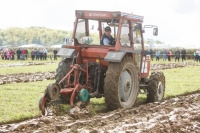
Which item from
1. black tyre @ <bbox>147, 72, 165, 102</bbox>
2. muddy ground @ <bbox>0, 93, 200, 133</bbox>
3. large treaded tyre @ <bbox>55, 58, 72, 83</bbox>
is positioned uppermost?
large treaded tyre @ <bbox>55, 58, 72, 83</bbox>

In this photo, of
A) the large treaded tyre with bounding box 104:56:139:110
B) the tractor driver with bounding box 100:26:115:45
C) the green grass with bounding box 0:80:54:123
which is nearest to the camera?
the green grass with bounding box 0:80:54:123

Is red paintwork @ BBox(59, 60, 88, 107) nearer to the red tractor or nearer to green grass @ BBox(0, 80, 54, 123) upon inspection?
the red tractor

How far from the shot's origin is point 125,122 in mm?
8359

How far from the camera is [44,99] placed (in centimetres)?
962

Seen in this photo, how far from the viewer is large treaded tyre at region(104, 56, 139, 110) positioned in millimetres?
10039

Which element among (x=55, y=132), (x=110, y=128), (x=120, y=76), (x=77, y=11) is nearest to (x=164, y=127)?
(x=110, y=128)

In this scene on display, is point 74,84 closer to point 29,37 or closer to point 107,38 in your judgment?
point 107,38

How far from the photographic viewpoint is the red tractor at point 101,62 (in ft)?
33.0

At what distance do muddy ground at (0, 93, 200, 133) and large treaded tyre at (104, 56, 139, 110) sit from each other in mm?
360

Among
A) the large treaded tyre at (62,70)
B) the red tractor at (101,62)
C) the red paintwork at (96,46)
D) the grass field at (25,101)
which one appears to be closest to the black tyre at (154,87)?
the red tractor at (101,62)

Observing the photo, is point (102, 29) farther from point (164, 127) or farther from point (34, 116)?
point (164, 127)

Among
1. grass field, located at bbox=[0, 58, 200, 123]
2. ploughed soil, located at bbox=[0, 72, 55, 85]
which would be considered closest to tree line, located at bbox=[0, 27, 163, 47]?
ploughed soil, located at bbox=[0, 72, 55, 85]

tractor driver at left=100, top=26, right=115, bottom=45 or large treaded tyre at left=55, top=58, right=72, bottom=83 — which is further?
tractor driver at left=100, top=26, right=115, bottom=45

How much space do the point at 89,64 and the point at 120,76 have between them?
0.97m
